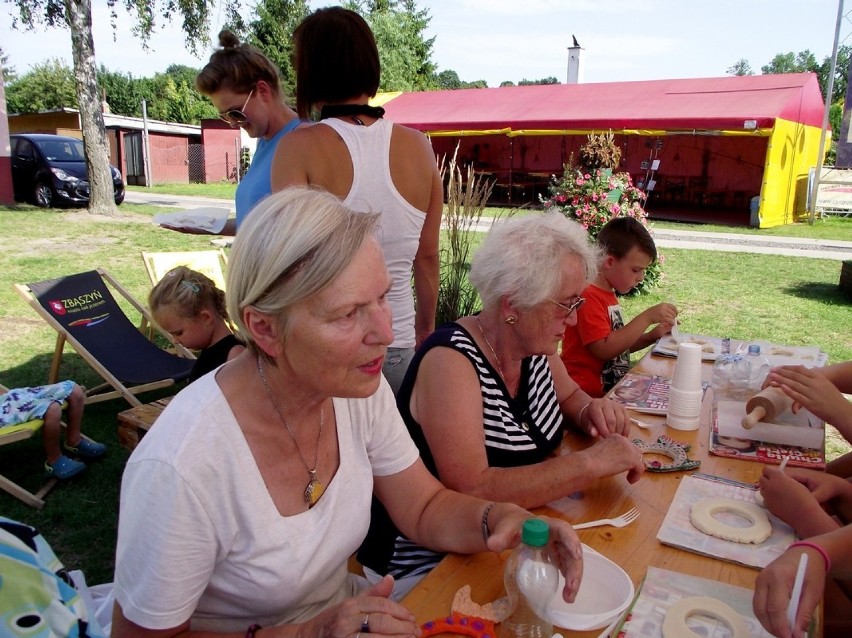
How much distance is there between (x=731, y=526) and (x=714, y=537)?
69 millimetres

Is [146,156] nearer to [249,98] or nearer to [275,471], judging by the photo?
[249,98]

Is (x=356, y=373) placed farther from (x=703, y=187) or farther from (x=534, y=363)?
(x=703, y=187)

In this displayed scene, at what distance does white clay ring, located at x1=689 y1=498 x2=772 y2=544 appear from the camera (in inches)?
55.3

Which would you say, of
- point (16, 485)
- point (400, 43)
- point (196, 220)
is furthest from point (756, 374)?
point (400, 43)

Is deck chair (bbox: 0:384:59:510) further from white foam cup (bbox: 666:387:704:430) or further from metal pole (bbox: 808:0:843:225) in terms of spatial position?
metal pole (bbox: 808:0:843:225)

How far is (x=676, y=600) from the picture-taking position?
46.9 inches

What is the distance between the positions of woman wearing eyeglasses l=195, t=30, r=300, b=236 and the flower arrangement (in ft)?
17.1

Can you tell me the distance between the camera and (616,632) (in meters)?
1.10

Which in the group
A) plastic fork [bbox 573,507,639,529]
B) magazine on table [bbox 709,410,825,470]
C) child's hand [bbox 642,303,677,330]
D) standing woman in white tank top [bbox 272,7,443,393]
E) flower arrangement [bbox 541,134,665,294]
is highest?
standing woman in white tank top [bbox 272,7,443,393]

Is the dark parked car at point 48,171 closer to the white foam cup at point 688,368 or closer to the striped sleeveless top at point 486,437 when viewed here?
the striped sleeveless top at point 486,437

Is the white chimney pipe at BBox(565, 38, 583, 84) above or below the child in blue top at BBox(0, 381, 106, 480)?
above

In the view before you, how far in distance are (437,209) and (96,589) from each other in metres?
1.70

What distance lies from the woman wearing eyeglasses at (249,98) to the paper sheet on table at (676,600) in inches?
73.3

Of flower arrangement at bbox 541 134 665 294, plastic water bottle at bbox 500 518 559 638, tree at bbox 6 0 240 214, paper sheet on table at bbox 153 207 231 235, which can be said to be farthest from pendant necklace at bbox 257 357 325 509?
tree at bbox 6 0 240 214
